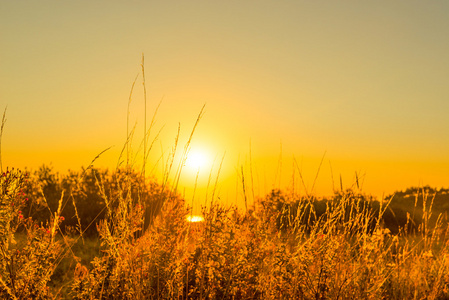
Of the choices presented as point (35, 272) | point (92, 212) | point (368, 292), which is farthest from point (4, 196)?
point (92, 212)

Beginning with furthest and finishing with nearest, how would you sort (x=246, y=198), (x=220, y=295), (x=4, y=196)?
(x=220, y=295) → (x=246, y=198) → (x=4, y=196)

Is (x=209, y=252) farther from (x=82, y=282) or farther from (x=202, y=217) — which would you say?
(x=82, y=282)

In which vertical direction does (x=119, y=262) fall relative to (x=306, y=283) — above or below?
above

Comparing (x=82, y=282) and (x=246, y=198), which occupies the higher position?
(x=246, y=198)

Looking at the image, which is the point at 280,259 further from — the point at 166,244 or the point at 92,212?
the point at 92,212

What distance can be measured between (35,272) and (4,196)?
69 centimetres

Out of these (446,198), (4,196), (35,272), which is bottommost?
(446,198)

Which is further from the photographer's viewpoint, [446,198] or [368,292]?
[446,198]

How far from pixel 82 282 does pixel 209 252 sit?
3.63 feet

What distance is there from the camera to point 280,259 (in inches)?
139

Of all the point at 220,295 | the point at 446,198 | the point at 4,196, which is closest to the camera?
the point at 4,196

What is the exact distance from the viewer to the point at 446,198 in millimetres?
15648

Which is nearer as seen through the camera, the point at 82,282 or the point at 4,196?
the point at 4,196

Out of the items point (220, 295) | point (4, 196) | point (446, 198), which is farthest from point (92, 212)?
point (446, 198)
